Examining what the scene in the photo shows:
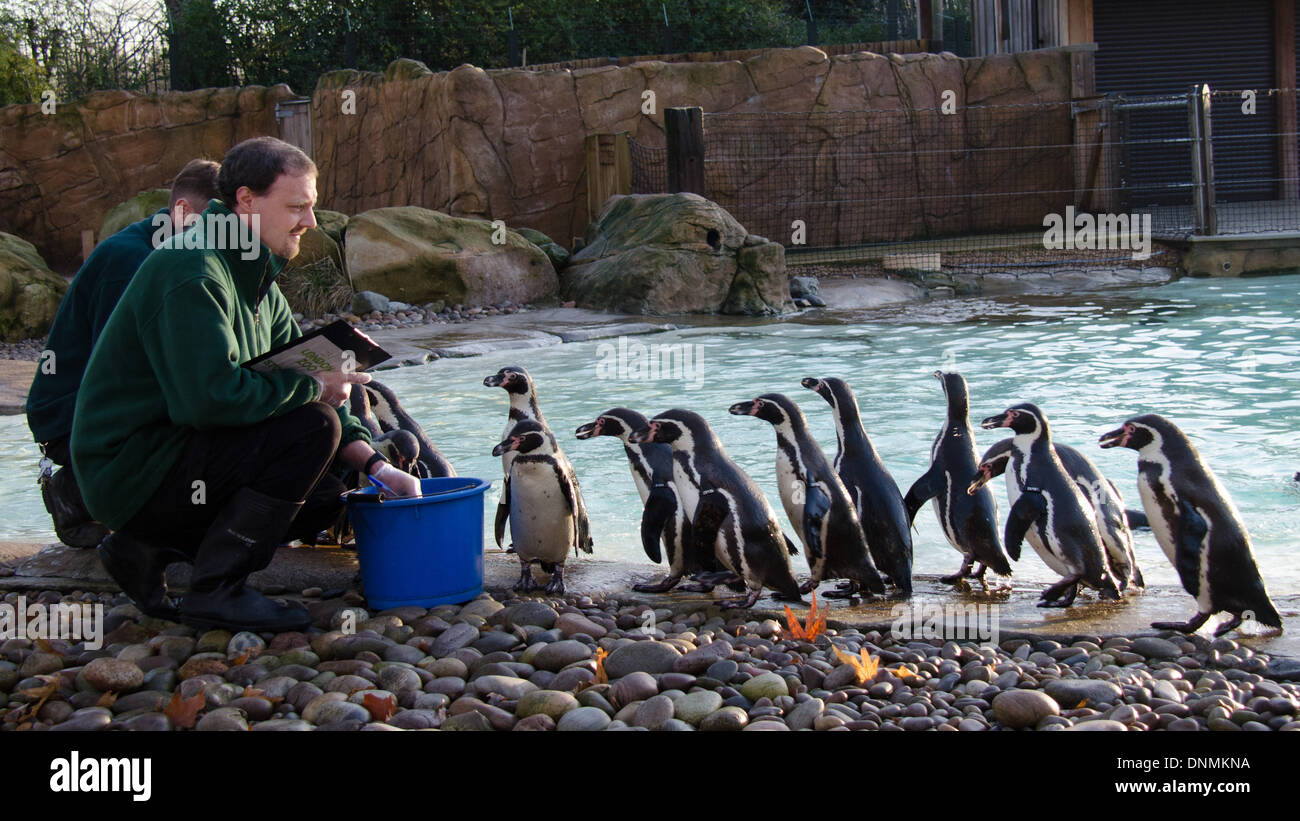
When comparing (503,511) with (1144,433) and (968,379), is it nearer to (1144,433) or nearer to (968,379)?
(1144,433)

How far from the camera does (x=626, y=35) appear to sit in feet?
64.7

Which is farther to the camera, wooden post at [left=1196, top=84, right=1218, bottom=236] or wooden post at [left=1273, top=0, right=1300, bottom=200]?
wooden post at [left=1273, top=0, right=1300, bottom=200]

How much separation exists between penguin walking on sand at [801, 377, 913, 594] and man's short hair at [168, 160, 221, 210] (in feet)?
6.79

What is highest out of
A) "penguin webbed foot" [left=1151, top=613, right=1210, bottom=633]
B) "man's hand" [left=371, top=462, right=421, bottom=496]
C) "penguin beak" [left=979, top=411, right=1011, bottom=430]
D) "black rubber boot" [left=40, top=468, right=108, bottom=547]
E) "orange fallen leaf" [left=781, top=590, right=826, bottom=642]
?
"penguin beak" [left=979, top=411, right=1011, bottom=430]

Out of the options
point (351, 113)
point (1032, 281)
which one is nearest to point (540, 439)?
point (1032, 281)

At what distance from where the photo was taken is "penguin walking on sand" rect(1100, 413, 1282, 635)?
341cm

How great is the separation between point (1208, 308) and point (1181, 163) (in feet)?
17.6

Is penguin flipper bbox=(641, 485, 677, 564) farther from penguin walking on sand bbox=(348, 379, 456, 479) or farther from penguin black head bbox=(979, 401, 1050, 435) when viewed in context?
penguin black head bbox=(979, 401, 1050, 435)

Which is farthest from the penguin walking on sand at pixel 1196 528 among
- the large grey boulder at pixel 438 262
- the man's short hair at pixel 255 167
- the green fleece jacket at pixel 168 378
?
the large grey boulder at pixel 438 262

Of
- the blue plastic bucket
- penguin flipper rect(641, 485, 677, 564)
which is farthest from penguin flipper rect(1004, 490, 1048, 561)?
the blue plastic bucket

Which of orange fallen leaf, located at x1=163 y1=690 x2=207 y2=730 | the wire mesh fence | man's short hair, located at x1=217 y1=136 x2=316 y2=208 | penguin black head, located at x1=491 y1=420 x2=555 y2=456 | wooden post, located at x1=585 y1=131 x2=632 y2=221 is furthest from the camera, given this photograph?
the wire mesh fence

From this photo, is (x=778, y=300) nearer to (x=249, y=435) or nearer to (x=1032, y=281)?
(x=1032, y=281)

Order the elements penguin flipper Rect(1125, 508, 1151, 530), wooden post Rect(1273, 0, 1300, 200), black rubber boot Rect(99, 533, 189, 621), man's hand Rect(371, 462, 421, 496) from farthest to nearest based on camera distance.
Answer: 1. wooden post Rect(1273, 0, 1300, 200)
2. penguin flipper Rect(1125, 508, 1151, 530)
3. man's hand Rect(371, 462, 421, 496)
4. black rubber boot Rect(99, 533, 189, 621)
